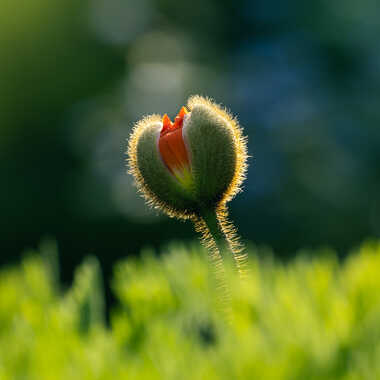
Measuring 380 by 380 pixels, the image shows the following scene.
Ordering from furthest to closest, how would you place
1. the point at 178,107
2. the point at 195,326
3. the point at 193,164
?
the point at 178,107 < the point at 195,326 < the point at 193,164

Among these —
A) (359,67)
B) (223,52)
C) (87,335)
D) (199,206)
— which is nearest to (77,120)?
(223,52)

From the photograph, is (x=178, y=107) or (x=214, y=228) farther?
(x=178, y=107)

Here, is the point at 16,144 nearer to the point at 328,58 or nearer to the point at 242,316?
the point at 328,58

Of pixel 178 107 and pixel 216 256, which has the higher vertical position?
pixel 178 107

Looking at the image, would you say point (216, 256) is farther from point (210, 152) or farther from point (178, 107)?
point (178, 107)

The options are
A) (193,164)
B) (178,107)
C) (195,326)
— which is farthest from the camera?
(178,107)

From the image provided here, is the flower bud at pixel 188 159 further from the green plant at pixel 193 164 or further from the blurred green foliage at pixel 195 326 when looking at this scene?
the blurred green foliage at pixel 195 326

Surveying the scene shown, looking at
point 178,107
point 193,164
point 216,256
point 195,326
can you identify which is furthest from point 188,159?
point 178,107
